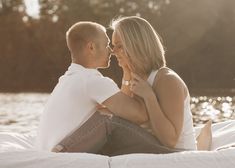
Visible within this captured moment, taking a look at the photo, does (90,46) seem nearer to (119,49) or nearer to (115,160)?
(119,49)

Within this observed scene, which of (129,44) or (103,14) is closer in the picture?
(129,44)

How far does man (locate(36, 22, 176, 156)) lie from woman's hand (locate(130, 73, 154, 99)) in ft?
0.14

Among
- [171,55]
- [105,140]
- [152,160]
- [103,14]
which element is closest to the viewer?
[152,160]

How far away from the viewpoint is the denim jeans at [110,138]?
2.93 m

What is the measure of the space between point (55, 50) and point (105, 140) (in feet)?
87.0

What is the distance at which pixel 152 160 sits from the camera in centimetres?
277

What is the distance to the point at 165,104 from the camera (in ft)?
9.90

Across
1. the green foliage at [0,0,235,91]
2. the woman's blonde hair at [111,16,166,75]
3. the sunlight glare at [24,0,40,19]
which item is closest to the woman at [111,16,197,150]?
the woman's blonde hair at [111,16,166,75]

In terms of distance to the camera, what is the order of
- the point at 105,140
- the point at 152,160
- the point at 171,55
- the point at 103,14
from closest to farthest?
the point at 152,160
the point at 105,140
the point at 171,55
the point at 103,14

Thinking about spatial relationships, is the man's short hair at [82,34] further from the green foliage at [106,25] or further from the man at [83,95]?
the green foliage at [106,25]

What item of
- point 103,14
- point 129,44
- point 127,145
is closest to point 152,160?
point 127,145

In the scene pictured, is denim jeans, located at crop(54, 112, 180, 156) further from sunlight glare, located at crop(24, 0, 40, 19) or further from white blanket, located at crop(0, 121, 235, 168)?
sunlight glare, located at crop(24, 0, 40, 19)

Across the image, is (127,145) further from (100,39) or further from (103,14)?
(103,14)

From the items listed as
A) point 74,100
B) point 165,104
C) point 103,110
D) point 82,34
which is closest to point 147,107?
point 165,104
